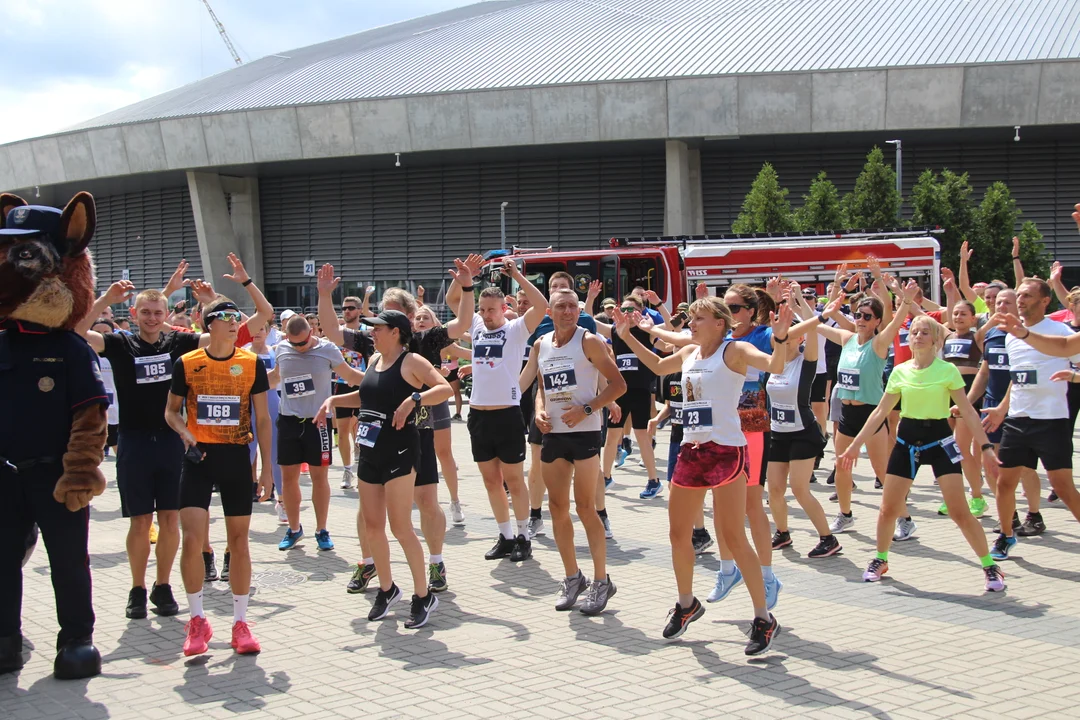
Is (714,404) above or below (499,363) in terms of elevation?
below

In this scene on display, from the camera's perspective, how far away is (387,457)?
244 inches

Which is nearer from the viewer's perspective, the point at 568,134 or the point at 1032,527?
the point at 1032,527

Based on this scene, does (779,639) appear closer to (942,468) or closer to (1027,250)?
(942,468)

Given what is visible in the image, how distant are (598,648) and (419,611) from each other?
1139 mm

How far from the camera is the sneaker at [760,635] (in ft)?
18.1

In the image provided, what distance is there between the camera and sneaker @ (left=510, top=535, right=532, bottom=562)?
8023 mm

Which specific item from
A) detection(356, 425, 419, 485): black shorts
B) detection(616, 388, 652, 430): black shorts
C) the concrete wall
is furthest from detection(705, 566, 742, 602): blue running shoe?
the concrete wall

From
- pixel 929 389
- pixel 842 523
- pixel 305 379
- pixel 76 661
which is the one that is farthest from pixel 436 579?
pixel 842 523

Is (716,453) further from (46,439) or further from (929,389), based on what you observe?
(46,439)

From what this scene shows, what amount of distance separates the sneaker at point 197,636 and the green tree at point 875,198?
96.4 ft

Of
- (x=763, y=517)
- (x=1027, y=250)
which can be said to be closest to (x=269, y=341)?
(x=763, y=517)

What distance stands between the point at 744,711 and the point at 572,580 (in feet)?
6.82

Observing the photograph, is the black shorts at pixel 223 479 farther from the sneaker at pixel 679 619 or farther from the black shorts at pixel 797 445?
the black shorts at pixel 797 445

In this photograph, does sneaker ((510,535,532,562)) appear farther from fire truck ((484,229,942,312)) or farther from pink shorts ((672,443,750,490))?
fire truck ((484,229,942,312))
